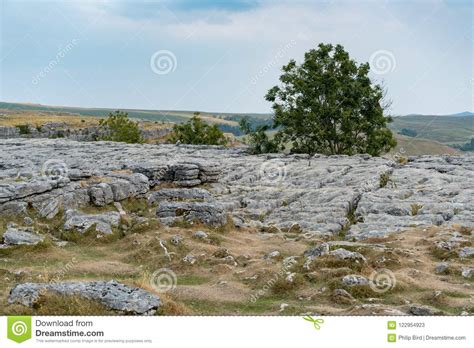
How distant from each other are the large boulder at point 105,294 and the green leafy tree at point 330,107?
168ft

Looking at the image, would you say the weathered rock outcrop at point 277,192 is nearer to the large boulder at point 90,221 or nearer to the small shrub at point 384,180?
the small shrub at point 384,180

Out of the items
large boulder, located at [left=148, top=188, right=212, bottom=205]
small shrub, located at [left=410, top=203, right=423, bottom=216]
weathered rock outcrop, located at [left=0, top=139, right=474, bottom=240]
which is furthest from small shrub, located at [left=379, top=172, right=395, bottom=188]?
large boulder, located at [left=148, top=188, right=212, bottom=205]

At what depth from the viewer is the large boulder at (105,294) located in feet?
47.4

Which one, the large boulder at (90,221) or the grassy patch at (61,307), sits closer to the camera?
the grassy patch at (61,307)

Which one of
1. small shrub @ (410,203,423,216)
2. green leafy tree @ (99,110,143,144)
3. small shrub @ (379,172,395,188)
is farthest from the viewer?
green leafy tree @ (99,110,143,144)

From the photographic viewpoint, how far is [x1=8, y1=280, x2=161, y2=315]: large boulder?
47.4ft

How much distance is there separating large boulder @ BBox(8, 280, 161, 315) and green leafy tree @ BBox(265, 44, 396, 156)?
51149mm

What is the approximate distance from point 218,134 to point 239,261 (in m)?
79.3

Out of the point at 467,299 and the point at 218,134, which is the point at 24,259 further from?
the point at 218,134

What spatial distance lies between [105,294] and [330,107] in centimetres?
5259

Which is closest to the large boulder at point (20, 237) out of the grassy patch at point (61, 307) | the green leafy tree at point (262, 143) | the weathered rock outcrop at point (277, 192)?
the weathered rock outcrop at point (277, 192)

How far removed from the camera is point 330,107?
2517 inches

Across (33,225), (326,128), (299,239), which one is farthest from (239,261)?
(326,128)

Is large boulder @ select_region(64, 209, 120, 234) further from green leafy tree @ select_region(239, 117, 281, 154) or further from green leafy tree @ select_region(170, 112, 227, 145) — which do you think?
green leafy tree @ select_region(170, 112, 227, 145)
